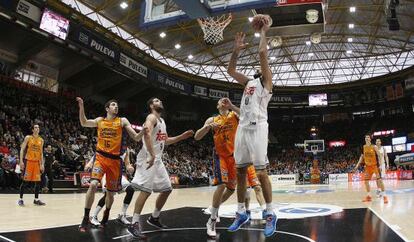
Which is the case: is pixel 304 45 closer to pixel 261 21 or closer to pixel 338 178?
pixel 338 178

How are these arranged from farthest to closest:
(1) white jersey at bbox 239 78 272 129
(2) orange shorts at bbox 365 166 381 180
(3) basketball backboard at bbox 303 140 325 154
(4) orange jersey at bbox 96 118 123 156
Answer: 1. (3) basketball backboard at bbox 303 140 325 154
2. (2) orange shorts at bbox 365 166 381 180
3. (4) orange jersey at bbox 96 118 123 156
4. (1) white jersey at bbox 239 78 272 129

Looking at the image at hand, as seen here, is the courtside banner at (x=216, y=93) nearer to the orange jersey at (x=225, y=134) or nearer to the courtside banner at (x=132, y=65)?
the courtside banner at (x=132, y=65)

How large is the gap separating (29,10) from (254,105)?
59.6 feet

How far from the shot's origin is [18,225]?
588 centimetres

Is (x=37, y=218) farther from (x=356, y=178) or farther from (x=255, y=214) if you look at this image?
(x=356, y=178)

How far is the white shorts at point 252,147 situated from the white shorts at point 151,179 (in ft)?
4.65

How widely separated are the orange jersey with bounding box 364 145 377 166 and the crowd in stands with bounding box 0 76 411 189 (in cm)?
1287

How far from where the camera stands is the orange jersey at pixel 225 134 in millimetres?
5918

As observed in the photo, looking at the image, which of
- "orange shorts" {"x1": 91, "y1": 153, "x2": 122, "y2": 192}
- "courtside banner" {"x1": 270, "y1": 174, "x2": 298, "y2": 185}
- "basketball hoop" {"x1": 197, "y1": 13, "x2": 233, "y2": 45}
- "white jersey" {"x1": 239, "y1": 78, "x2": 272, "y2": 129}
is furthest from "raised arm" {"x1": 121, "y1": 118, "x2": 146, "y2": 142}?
"courtside banner" {"x1": 270, "y1": 174, "x2": 298, "y2": 185}

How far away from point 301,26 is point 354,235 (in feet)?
29.1

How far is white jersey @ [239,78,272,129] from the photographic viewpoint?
4.68 m

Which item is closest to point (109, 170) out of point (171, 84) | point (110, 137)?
point (110, 137)

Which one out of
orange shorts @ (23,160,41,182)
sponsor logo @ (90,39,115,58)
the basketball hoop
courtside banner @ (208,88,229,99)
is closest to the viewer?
orange shorts @ (23,160,41,182)

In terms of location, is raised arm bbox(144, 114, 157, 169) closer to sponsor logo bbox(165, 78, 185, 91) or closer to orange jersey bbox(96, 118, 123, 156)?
orange jersey bbox(96, 118, 123, 156)
